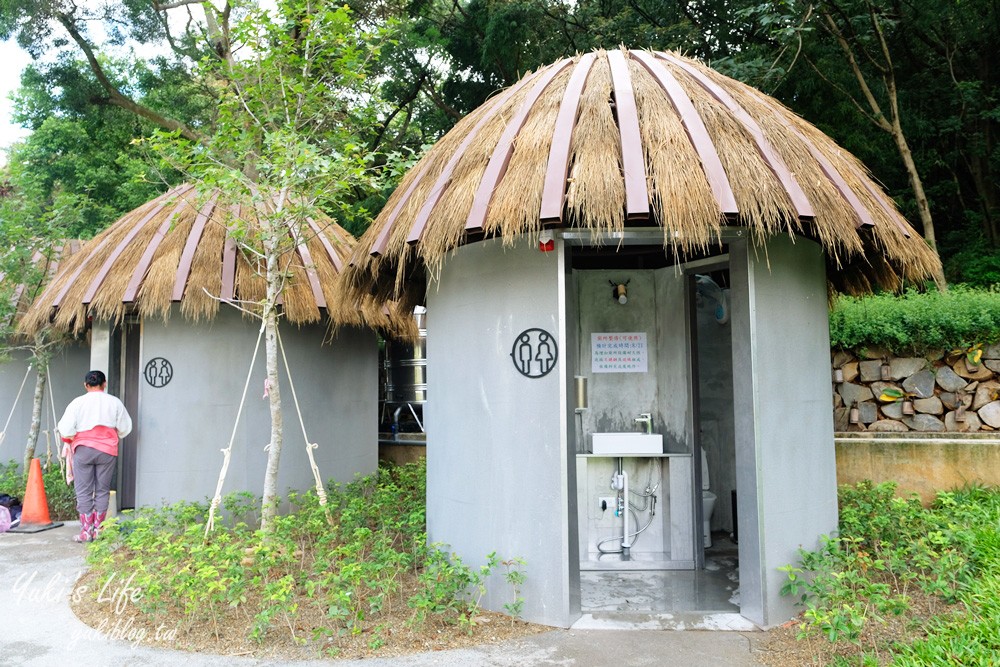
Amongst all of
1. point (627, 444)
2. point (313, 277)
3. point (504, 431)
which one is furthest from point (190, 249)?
point (627, 444)

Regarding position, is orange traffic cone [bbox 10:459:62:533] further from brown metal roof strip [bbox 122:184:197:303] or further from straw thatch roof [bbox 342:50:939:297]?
straw thatch roof [bbox 342:50:939:297]

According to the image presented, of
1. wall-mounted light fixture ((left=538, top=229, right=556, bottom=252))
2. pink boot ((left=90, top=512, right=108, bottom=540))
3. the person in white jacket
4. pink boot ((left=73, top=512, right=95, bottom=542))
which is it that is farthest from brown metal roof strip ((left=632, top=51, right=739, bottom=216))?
pink boot ((left=73, top=512, right=95, bottom=542))

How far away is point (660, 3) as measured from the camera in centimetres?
1271

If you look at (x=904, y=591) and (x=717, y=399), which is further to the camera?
(x=717, y=399)

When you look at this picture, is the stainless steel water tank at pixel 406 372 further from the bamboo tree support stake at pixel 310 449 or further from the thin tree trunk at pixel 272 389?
the thin tree trunk at pixel 272 389

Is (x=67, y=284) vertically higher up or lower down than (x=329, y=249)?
lower down

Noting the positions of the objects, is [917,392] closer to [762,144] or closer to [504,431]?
[762,144]

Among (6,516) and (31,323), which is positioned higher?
(31,323)

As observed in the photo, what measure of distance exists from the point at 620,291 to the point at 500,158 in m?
2.24

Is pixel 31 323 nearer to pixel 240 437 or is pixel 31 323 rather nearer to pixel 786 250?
pixel 240 437

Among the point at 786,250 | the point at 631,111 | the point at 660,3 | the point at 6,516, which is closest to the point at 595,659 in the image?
the point at 786,250

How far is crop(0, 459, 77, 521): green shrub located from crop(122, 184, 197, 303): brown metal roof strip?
301cm

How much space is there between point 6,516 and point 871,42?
45.0 feet

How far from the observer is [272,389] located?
21.6 ft
